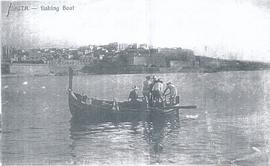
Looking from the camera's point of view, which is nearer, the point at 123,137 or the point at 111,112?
the point at 123,137

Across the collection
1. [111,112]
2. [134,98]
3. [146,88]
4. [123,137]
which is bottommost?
[123,137]

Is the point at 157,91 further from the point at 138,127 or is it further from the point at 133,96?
the point at 138,127

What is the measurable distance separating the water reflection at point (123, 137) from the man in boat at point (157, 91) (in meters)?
0.23

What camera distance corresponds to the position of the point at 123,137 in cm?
554

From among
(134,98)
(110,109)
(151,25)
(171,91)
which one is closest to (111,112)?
(110,109)

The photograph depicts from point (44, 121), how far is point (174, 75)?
1.69 meters

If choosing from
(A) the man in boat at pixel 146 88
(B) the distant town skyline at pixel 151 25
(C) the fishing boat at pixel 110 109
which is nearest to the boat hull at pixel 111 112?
(C) the fishing boat at pixel 110 109

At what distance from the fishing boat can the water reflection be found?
0.20 ft

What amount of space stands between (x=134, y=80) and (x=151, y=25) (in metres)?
0.69

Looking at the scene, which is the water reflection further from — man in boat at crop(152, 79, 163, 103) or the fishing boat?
man in boat at crop(152, 79, 163, 103)

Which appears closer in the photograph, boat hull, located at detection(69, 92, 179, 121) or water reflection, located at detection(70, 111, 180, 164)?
water reflection, located at detection(70, 111, 180, 164)

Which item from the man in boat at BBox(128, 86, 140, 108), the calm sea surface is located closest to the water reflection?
the calm sea surface

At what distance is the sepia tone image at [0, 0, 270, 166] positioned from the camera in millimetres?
5492

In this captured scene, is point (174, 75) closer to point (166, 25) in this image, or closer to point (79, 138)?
point (166, 25)
